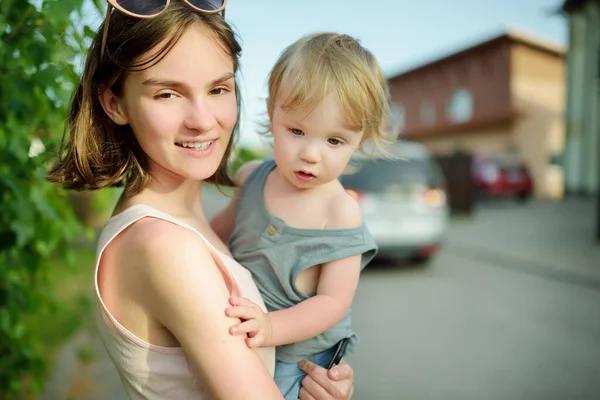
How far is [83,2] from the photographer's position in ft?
5.45

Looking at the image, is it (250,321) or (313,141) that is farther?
(313,141)

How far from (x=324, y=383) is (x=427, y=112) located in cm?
3162

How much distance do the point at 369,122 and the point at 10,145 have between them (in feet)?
4.18

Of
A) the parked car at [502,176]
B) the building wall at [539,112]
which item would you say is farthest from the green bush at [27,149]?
the building wall at [539,112]

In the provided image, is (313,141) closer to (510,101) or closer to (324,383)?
(324,383)

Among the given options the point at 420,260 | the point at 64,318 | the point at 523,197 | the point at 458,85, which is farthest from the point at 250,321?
the point at 458,85

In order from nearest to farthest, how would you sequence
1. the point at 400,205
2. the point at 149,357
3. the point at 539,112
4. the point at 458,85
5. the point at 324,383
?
the point at 149,357 → the point at 324,383 → the point at 400,205 → the point at 539,112 → the point at 458,85

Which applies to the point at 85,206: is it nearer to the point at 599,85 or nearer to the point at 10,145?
the point at 10,145

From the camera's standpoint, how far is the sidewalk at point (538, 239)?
9180mm

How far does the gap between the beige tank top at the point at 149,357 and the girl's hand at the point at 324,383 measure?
0.32 meters

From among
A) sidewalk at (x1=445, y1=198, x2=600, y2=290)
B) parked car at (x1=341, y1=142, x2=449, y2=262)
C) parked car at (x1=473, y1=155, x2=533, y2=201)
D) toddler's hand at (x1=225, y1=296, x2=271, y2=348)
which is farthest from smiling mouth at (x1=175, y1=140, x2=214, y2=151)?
parked car at (x1=473, y1=155, x2=533, y2=201)

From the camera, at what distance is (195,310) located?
1.17 metres

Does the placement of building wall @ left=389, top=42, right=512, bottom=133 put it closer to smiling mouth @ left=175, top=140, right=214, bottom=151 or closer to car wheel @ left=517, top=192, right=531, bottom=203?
car wheel @ left=517, top=192, right=531, bottom=203

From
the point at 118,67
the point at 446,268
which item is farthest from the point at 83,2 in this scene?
the point at 446,268
